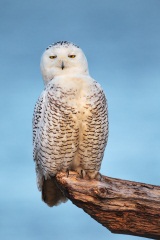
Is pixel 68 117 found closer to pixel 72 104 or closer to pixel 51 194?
pixel 72 104

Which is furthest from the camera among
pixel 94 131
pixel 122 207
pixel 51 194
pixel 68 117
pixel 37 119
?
pixel 51 194

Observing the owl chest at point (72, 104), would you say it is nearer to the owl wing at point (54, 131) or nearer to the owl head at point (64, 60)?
the owl wing at point (54, 131)

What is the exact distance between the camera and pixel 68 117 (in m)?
4.19

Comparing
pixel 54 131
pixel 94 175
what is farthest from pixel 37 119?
pixel 94 175

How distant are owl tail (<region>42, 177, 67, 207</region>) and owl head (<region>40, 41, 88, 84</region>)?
1294 mm

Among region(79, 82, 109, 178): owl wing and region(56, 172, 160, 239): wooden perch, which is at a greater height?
region(79, 82, 109, 178): owl wing

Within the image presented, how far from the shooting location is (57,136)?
423 cm

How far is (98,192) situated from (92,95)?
100cm

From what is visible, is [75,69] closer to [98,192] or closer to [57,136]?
[57,136]

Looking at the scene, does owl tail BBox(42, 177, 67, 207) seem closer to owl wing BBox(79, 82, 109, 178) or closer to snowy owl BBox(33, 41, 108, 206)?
snowy owl BBox(33, 41, 108, 206)

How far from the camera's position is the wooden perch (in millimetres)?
4020

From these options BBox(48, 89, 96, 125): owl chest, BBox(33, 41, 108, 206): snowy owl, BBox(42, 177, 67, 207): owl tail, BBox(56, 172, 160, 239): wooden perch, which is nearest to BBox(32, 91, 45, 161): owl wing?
BBox(33, 41, 108, 206): snowy owl

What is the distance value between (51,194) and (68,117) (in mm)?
1246

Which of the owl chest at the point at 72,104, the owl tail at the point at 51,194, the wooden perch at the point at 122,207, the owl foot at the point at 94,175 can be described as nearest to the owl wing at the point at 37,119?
the owl chest at the point at 72,104
